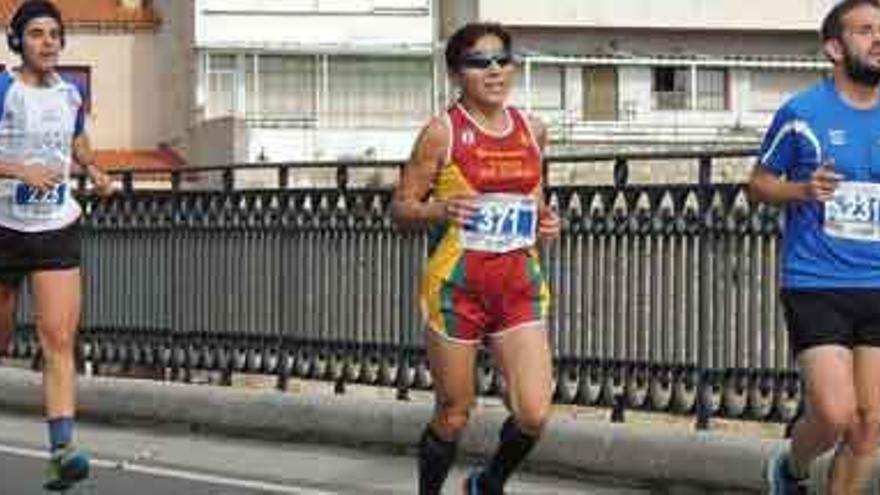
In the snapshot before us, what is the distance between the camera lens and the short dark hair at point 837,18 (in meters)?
7.44

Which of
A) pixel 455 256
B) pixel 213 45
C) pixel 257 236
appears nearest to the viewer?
pixel 455 256

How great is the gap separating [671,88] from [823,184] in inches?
2253

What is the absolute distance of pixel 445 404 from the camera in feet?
27.1

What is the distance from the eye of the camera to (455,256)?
816cm

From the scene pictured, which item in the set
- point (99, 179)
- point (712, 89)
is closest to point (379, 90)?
point (712, 89)

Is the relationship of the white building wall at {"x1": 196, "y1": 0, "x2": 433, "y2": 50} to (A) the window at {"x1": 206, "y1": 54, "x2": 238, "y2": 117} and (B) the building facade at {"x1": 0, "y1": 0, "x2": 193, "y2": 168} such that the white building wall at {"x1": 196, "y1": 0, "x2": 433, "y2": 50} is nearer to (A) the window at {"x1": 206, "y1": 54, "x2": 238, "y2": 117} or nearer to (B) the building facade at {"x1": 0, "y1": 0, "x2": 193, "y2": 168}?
(A) the window at {"x1": 206, "y1": 54, "x2": 238, "y2": 117}

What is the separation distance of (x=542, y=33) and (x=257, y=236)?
5066 cm

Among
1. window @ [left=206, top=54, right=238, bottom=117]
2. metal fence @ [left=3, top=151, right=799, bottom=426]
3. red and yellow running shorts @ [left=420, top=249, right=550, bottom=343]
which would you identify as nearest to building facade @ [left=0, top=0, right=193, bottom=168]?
window @ [left=206, top=54, right=238, bottom=117]

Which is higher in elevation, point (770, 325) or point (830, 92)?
point (830, 92)

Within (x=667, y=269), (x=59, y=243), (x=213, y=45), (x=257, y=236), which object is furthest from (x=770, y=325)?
(x=213, y=45)

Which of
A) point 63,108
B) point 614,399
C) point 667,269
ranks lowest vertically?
point 614,399

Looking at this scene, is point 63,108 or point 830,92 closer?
point 830,92

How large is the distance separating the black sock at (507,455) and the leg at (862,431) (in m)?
1.32

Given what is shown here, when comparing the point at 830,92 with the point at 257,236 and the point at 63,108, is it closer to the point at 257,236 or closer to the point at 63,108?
the point at 63,108
